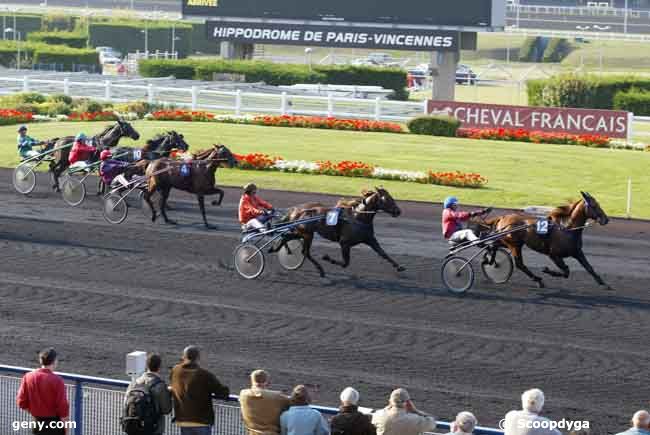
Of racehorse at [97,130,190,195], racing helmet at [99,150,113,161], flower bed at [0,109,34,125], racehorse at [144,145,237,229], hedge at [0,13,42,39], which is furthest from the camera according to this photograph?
hedge at [0,13,42,39]

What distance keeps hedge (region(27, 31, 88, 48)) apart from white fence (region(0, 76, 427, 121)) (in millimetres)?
27004

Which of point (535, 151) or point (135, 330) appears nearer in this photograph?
point (135, 330)

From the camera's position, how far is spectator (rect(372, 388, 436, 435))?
9289 mm

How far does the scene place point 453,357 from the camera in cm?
1449

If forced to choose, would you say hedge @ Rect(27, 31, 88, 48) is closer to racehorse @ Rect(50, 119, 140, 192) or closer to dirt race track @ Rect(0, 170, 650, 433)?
racehorse @ Rect(50, 119, 140, 192)

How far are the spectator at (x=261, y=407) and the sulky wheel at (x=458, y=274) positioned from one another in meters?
8.13

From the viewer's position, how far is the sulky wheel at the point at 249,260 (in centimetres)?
1842

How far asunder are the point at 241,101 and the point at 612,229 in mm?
18937

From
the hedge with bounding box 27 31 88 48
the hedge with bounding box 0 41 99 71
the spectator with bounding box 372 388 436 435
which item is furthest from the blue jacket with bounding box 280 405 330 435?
the hedge with bounding box 27 31 88 48

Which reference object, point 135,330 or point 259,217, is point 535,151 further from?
point 135,330

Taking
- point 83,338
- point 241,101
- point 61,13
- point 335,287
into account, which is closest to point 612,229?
point 335,287

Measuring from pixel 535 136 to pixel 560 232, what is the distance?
1690cm

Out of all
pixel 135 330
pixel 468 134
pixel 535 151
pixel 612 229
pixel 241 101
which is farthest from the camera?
pixel 241 101

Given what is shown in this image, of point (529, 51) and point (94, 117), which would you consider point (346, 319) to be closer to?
point (94, 117)
